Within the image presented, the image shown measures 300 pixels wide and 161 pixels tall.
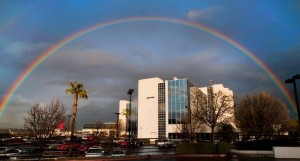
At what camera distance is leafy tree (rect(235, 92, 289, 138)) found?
47.3m

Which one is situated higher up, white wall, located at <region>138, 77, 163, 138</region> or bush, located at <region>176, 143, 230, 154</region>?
white wall, located at <region>138, 77, 163, 138</region>

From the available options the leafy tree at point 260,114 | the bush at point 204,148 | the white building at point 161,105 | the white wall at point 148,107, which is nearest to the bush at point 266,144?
the bush at point 204,148

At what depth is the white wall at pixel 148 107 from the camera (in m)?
98.8

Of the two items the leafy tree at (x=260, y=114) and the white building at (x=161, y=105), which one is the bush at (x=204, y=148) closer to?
the leafy tree at (x=260, y=114)

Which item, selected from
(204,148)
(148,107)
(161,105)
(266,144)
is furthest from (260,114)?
(148,107)

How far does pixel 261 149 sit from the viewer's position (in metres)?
28.8

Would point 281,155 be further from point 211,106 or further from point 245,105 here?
point 245,105

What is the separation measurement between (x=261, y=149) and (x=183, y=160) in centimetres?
915

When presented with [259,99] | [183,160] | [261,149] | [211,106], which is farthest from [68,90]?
[259,99]

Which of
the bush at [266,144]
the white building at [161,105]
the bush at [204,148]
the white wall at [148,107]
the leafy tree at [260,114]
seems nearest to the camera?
the bush at [266,144]

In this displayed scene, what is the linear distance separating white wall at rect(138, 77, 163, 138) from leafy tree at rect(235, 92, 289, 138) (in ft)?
150

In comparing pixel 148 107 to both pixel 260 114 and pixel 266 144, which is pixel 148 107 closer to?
pixel 260 114

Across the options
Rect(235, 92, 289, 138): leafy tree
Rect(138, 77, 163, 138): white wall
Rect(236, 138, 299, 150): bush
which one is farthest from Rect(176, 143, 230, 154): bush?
Rect(138, 77, 163, 138): white wall

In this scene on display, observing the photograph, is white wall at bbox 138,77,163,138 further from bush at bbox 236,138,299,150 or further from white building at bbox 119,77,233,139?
bush at bbox 236,138,299,150
